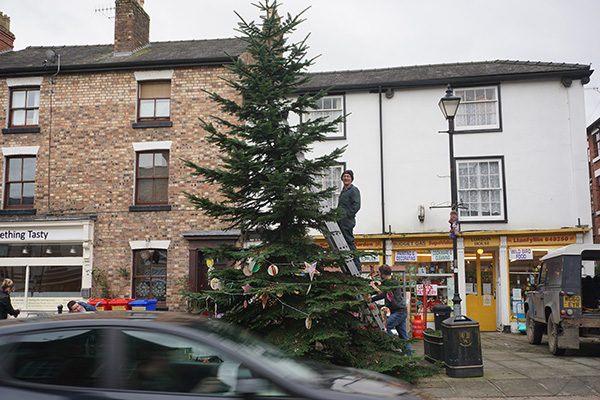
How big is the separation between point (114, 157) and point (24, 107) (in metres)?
3.89

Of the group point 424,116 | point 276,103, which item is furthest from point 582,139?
point 276,103

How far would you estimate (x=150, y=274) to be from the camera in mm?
16203

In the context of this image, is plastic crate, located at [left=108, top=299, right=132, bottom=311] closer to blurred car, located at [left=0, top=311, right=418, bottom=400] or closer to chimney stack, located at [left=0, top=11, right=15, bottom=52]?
blurred car, located at [left=0, top=311, right=418, bottom=400]

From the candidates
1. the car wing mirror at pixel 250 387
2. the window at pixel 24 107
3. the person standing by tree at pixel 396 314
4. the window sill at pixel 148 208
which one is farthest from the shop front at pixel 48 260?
the car wing mirror at pixel 250 387

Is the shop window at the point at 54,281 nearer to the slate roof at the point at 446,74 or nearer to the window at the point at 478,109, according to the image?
the slate roof at the point at 446,74

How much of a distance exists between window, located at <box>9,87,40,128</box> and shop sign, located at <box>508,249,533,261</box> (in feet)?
53.9

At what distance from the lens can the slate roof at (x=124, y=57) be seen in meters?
16.8

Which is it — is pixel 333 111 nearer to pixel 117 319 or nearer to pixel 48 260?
pixel 48 260

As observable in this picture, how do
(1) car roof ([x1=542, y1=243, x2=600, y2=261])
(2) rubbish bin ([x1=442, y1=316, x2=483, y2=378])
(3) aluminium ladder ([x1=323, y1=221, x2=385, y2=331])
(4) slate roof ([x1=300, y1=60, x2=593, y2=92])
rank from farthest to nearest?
(4) slate roof ([x1=300, y1=60, x2=593, y2=92]) → (1) car roof ([x1=542, y1=243, x2=600, y2=261]) → (3) aluminium ladder ([x1=323, y1=221, x2=385, y2=331]) → (2) rubbish bin ([x1=442, y1=316, x2=483, y2=378])

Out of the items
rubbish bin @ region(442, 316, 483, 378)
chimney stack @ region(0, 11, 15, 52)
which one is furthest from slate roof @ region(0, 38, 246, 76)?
rubbish bin @ region(442, 316, 483, 378)

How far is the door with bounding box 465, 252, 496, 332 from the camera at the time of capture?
17.1m

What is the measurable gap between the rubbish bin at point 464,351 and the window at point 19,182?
47.0 ft

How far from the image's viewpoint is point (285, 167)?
342 inches

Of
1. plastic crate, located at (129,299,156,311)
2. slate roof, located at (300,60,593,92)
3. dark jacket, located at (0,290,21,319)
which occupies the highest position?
slate roof, located at (300,60,593,92)
